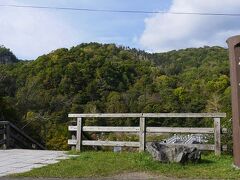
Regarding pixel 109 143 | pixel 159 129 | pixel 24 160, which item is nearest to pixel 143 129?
pixel 159 129

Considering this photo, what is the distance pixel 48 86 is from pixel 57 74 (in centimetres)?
412

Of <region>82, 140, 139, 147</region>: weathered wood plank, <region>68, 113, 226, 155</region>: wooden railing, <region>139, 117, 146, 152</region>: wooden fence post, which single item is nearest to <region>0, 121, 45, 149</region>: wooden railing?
<region>68, 113, 226, 155</region>: wooden railing

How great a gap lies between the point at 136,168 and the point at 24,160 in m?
3.61

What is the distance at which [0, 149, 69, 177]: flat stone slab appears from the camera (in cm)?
1012

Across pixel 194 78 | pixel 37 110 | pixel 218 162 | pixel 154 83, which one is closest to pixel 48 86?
pixel 37 110

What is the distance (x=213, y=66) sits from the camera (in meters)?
78.8

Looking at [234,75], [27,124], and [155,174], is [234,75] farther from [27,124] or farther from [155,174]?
[27,124]

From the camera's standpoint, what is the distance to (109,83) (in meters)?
71.2

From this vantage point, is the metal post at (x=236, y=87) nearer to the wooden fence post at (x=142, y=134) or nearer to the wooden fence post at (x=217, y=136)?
the wooden fence post at (x=217, y=136)

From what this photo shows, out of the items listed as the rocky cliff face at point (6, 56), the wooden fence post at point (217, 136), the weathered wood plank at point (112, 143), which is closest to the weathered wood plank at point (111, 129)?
the weathered wood plank at point (112, 143)

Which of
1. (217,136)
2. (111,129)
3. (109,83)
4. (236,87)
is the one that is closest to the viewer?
(236,87)

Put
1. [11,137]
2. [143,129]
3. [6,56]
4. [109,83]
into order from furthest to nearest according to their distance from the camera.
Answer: [6,56], [109,83], [11,137], [143,129]

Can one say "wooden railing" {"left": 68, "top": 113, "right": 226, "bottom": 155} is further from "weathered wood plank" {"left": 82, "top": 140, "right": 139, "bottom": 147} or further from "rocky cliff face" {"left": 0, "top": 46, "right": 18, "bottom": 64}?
"rocky cliff face" {"left": 0, "top": 46, "right": 18, "bottom": 64}

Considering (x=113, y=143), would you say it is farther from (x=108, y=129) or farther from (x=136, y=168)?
(x=136, y=168)
